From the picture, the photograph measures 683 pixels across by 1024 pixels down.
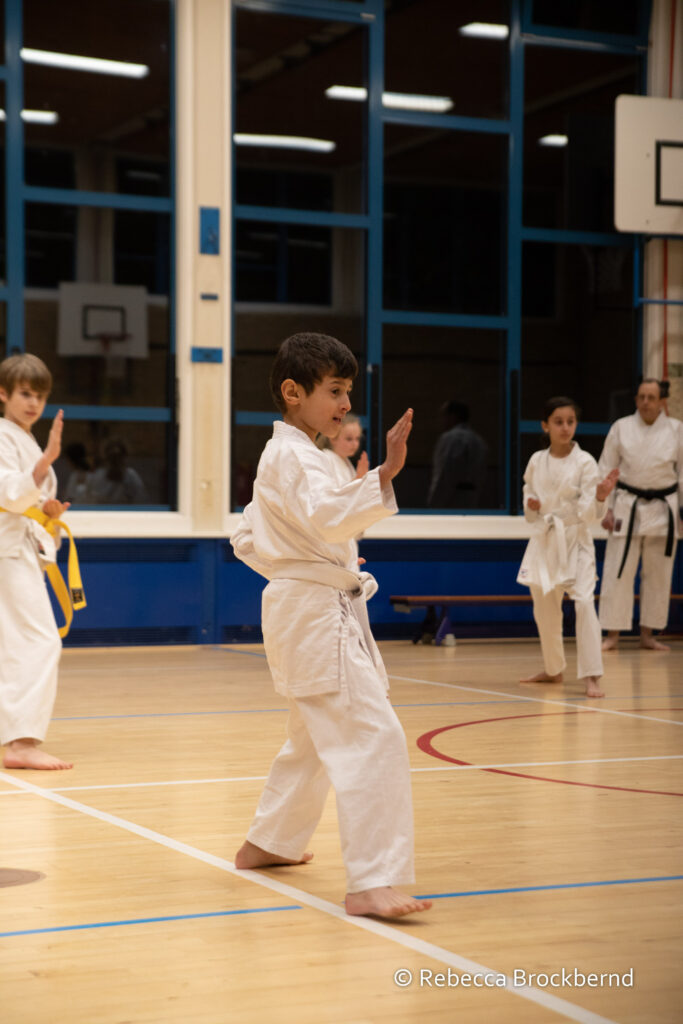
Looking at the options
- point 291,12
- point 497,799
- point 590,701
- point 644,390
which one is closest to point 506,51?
point 291,12

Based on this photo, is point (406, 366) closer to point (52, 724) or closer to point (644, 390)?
point (644, 390)

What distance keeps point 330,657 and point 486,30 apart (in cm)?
817

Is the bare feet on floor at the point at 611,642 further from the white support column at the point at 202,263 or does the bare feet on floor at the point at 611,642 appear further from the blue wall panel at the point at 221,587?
the white support column at the point at 202,263

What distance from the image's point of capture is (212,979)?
2137 mm

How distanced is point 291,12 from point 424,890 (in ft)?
25.1

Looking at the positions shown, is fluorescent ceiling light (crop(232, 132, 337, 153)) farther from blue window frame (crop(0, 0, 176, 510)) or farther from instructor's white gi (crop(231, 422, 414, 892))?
instructor's white gi (crop(231, 422, 414, 892))

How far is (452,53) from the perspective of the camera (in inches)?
393

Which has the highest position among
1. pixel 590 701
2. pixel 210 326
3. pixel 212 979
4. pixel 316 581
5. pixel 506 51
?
pixel 506 51

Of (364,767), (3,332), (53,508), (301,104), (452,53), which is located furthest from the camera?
(301,104)

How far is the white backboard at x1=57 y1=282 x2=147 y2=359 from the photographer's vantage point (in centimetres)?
898

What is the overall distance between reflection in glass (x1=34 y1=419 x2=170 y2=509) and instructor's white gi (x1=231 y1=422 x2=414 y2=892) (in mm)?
6168

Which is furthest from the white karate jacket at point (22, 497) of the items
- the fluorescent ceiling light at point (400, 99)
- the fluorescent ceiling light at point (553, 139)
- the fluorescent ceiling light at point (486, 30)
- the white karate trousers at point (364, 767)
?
the fluorescent ceiling light at point (553, 139)

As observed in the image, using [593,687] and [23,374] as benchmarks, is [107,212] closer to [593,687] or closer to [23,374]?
[593,687]

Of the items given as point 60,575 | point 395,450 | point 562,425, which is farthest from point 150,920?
point 562,425
